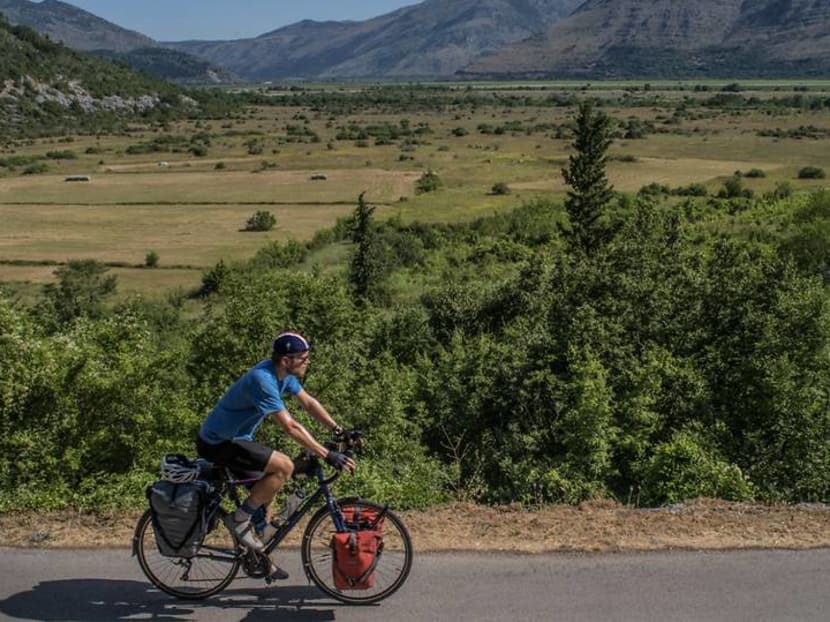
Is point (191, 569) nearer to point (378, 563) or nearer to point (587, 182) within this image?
point (378, 563)

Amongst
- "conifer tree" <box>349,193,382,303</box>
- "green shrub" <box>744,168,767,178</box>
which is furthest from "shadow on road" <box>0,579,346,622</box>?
"green shrub" <box>744,168,767,178</box>

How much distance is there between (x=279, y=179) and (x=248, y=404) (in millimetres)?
110088

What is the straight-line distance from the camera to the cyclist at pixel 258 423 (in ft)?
27.0

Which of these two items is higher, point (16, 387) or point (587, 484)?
point (16, 387)

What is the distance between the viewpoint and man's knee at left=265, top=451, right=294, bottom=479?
27.6 feet

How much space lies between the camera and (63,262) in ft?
226

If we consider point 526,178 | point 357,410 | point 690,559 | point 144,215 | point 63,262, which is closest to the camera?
point 690,559

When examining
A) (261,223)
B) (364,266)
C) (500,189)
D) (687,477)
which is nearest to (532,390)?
(687,477)

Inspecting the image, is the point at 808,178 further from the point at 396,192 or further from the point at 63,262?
the point at 63,262

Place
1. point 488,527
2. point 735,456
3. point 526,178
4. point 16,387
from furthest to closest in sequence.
Result: point 526,178
point 735,456
point 16,387
point 488,527

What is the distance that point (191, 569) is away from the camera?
8766mm

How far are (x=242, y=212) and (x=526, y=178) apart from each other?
35748 millimetres

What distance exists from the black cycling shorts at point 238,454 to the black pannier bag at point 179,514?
31cm

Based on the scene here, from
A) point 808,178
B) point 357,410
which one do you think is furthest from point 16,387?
point 808,178
